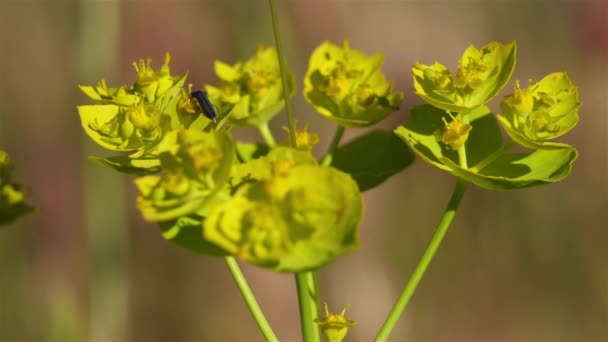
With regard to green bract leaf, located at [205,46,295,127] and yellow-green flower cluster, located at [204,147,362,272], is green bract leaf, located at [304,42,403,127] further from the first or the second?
yellow-green flower cluster, located at [204,147,362,272]

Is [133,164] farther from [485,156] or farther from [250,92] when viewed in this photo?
[485,156]

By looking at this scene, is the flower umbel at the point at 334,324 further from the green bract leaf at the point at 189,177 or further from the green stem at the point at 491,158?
the green stem at the point at 491,158

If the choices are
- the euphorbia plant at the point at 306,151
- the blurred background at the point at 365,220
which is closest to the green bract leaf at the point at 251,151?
the euphorbia plant at the point at 306,151

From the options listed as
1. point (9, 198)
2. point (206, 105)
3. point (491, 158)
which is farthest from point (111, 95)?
point (491, 158)

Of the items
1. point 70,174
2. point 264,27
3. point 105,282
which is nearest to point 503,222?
point 264,27

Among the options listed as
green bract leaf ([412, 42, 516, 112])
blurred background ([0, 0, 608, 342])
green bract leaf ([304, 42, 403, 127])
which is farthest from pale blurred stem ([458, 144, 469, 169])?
blurred background ([0, 0, 608, 342])
